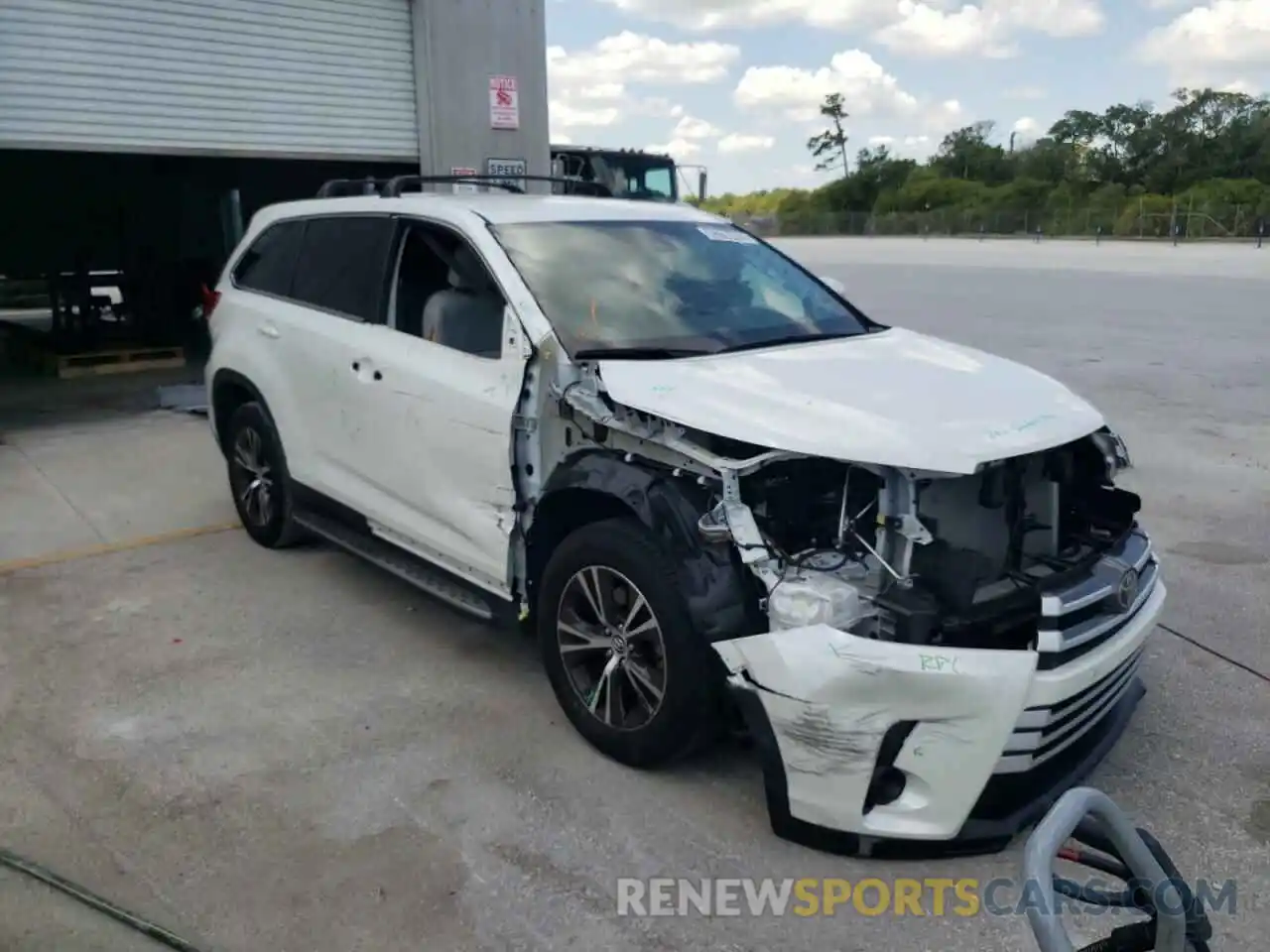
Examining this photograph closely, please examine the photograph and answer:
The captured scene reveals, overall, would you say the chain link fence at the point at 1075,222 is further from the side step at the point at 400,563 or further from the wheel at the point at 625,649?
the wheel at the point at 625,649

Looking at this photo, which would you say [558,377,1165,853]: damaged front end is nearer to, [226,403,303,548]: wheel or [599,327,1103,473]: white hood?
[599,327,1103,473]: white hood

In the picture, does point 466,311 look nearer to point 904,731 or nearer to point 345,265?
point 345,265

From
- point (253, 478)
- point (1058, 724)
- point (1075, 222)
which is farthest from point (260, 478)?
point (1075, 222)

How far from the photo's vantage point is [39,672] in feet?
14.1

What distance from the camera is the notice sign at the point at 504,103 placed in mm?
11664

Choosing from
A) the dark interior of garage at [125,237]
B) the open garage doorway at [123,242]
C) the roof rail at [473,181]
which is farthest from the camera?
the dark interior of garage at [125,237]

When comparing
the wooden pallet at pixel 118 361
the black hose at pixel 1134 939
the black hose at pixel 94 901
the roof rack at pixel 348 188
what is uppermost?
the roof rack at pixel 348 188

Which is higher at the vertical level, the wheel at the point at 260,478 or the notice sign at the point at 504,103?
the notice sign at the point at 504,103

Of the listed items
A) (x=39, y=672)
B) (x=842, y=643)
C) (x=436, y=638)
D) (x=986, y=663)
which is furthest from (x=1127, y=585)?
(x=39, y=672)

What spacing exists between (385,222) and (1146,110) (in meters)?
77.3

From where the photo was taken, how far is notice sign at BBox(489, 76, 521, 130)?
38.3 ft

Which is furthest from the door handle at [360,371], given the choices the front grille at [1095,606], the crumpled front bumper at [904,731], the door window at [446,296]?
the front grille at [1095,606]

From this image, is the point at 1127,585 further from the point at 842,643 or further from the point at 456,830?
the point at 456,830

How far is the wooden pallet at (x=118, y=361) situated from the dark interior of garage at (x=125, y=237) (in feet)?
0.07
